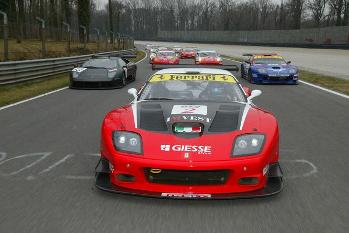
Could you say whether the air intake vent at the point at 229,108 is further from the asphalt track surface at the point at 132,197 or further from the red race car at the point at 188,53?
the red race car at the point at 188,53

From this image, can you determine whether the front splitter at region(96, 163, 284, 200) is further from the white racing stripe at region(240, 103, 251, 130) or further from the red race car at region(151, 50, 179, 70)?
the red race car at region(151, 50, 179, 70)

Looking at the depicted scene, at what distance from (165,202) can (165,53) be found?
90.1 feet

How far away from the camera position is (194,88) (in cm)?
621

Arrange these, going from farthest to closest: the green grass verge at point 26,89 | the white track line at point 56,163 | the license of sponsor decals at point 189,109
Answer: the green grass verge at point 26,89
the white track line at point 56,163
the license of sponsor decals at point 189,109

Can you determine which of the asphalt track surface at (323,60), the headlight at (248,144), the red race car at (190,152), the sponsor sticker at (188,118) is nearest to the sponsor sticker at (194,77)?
the red race car at (190,152)

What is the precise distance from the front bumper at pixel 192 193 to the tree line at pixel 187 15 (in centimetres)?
4936

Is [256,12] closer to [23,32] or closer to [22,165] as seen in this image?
[23,32]

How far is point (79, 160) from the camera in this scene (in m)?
6.14

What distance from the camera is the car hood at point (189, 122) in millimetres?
4477

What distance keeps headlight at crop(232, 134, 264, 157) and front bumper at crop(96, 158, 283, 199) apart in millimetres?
255

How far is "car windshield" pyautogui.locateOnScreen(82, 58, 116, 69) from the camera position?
672 inches

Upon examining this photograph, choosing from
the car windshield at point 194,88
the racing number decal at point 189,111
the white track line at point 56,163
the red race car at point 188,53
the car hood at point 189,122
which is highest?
the car windshield at point 194,88

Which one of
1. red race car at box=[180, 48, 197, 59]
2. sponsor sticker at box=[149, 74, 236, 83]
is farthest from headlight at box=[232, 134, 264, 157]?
red race car at box=[180, 48, 197, 59]

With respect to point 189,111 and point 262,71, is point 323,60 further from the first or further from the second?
point 189,111
